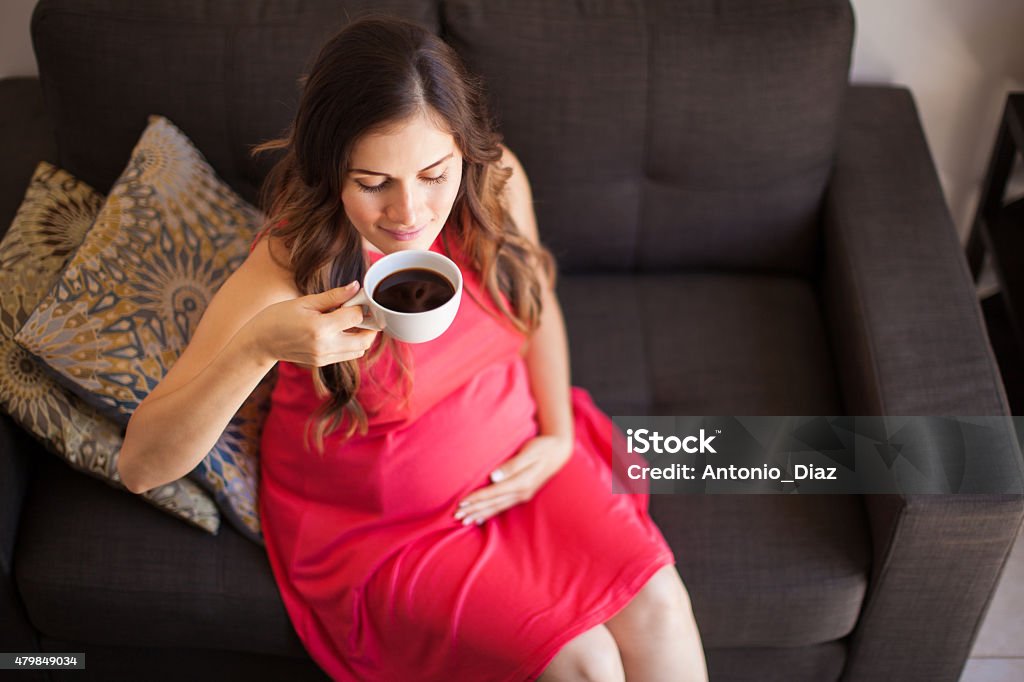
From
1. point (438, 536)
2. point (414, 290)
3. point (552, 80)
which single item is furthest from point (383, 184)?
point (552, 80)

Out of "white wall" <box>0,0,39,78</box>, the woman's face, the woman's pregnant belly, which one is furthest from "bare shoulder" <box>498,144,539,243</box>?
"white wall" <box>0,0,39,78</box>

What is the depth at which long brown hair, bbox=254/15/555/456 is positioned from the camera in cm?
110

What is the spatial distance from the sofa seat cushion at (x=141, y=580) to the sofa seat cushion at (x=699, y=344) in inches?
26.2

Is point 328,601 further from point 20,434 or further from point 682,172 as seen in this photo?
point 682,172

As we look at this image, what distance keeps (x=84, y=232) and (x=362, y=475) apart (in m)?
0.66

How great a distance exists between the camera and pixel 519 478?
154cm

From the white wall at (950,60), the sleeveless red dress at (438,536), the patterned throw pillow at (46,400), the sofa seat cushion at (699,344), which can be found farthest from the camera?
the white wall at (950,60)

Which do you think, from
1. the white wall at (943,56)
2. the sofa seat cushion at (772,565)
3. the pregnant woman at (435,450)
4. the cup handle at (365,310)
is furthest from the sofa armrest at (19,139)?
the sofa seat cushion at (772,565)

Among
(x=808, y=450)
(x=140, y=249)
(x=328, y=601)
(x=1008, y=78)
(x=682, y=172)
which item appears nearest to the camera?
(x=328, y=601)

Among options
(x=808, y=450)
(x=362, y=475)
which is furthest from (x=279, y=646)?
(x=808, y=450)

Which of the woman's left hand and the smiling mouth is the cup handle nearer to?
the smiling mouth

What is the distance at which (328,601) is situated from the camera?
147 cm

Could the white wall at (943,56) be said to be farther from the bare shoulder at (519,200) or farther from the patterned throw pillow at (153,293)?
the bare shoulder at (519,200)

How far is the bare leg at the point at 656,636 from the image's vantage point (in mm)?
1427
